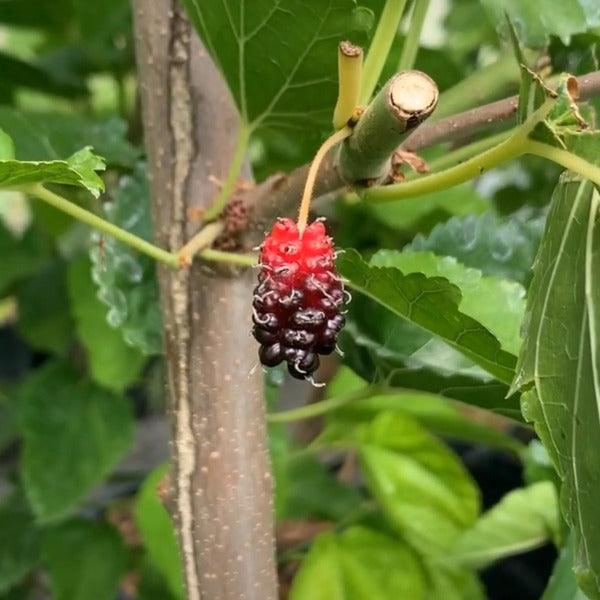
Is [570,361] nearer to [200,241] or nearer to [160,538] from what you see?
[200,241]


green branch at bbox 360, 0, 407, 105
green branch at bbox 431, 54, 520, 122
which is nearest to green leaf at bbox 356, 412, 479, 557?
green branch at bbox 431, 54, 520, 122

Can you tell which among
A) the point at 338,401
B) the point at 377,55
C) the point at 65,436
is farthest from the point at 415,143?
the point at 65,436

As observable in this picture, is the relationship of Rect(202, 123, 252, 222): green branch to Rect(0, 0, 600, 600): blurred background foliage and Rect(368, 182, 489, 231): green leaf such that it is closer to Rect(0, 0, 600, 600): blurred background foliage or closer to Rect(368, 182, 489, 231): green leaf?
Rect(0, 0, 600, 600): blurred background foliage

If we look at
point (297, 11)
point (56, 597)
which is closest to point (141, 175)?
point (297, 11)

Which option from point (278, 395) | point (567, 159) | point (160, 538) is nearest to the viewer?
point (567, 159)

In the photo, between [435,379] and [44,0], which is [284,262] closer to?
[435,379]

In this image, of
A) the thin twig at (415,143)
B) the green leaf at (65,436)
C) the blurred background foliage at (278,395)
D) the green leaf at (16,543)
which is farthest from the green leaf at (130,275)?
the green leaf at (16,543)
